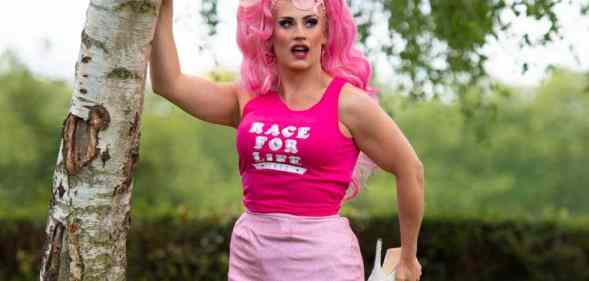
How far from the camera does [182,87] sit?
295 cm

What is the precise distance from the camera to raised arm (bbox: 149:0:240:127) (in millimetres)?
2871

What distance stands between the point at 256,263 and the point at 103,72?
76 centimetres

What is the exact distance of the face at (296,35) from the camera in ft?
9.46

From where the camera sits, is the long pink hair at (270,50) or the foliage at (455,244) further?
the foliage at (455,244)

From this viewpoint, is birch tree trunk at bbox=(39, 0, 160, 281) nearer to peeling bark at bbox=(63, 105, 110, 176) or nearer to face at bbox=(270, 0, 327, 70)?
peeling bark at bbox=(63, 105, 110, 176)

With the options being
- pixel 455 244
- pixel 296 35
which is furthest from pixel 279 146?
pixel 455 244

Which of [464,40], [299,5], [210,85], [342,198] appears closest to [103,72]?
[210,85]

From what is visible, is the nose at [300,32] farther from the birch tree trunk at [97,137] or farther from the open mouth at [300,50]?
the birch tree trunk at [97,137]

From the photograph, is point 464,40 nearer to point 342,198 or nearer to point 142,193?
point 342,198

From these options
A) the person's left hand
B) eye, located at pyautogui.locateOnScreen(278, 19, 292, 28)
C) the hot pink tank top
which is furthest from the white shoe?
eye, located at pyautogui.locateOnScreen(278, 19, 292, 28)

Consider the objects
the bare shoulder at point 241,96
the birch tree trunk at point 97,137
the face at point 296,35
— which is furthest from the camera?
the bare shoulder at point 241,96

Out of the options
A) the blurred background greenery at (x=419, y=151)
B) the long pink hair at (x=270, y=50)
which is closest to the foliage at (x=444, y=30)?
the long pink hair at (x=270, y=50)

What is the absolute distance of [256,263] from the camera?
284 cm

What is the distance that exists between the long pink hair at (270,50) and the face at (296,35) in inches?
1.6
